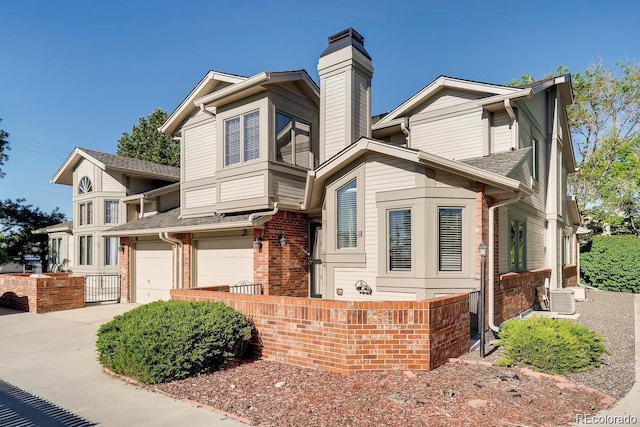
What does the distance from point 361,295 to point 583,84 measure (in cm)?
2518

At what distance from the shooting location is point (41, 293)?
12.4 meters

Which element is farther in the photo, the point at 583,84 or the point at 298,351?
the point at 583,84

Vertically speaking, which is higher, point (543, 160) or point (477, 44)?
point (477, 44)

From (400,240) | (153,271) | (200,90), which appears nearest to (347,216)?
(400,240)

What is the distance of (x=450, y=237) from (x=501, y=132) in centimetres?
417

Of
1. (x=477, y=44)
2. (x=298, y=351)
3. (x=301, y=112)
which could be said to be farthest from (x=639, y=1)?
(x=298, y=351)

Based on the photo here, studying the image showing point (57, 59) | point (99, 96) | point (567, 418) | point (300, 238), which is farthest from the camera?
point (99, 96)

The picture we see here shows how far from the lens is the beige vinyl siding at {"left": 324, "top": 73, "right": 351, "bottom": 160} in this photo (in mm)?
10141

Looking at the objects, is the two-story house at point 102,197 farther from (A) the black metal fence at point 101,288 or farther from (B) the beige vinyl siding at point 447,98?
(B) the beige vinyl siding at point 447,98

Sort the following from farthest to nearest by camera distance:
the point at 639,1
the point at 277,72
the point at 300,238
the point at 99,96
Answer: the point at 99,96
the point at 639,1
the point at 300,238
the point at 277,72

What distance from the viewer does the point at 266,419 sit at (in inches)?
165

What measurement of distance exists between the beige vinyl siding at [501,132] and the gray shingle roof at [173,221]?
271 inches

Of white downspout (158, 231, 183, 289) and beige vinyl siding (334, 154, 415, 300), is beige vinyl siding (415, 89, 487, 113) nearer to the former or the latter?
beige vinyl siding (334, 154, 415, 300)

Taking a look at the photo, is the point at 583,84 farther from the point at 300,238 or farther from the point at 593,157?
the point at 300,238
